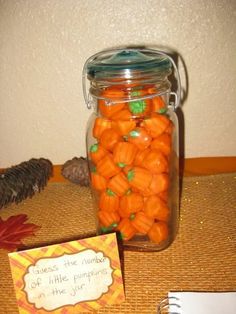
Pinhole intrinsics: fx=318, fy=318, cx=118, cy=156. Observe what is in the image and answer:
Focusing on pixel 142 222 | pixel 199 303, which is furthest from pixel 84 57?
pixel 199 303

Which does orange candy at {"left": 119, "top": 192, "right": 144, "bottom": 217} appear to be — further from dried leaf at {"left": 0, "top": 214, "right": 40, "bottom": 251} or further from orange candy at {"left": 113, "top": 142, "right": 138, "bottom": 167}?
dried leaf at {"left": 0, "top": 214, "right": 40, "bottom": 251}

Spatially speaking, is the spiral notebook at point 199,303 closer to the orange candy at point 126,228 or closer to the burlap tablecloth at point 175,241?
the burlap tablecloth at point 175,241

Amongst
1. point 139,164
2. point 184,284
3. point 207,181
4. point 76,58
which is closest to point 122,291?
point 184,284

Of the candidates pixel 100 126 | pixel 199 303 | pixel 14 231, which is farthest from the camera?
pixel 14 231

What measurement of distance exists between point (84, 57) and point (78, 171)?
1.08 ft

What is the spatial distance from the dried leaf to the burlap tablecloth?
0.7 inches

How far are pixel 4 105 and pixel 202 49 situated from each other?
0.62 metres

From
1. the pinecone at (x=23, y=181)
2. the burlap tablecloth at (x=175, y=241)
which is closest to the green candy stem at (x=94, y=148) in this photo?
the burlap tablecloth at (x=175, y=241)

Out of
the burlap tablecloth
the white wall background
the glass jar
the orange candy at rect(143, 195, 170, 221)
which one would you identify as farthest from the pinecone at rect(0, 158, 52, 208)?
the orange candy at rect(143, 195, 170, 221)

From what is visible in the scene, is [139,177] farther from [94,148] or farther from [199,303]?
[199,303]

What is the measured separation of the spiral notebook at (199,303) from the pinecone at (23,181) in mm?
508

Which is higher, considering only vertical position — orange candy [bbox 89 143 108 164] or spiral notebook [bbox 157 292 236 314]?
orange candy [bbox 89 143 108 164]

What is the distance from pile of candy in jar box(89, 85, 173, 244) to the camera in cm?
59

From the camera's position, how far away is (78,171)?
36.4 inches
